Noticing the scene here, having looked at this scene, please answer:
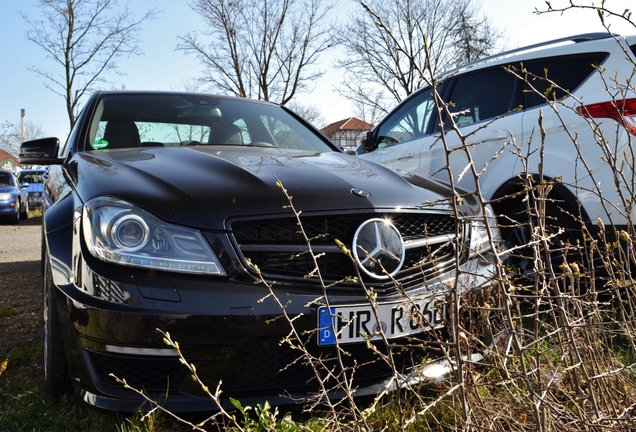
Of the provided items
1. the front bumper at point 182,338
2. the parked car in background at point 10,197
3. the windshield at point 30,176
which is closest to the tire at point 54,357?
the front bumper at point 182,338

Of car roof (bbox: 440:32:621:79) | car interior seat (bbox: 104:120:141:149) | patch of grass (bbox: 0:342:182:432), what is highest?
car roof (bbox: 440:32:621:79)

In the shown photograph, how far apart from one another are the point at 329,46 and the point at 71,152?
21.9 meters

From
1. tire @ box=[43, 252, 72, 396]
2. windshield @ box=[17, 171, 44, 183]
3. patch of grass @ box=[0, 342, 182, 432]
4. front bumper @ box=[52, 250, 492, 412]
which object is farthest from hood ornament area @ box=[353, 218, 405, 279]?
windshield @ box=[17, 171, 44, 183]

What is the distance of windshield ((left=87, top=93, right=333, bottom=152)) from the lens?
3.41m

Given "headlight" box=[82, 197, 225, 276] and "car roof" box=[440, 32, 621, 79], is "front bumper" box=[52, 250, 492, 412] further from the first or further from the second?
"car roof" box=[440, 32, 621, 79]

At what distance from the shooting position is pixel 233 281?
2041 millimetres

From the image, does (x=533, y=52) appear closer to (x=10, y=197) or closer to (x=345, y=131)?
(x=10, y=197)

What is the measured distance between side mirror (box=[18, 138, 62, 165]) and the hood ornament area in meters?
2.27

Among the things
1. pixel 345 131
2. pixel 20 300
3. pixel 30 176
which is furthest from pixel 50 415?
pixel 345 131

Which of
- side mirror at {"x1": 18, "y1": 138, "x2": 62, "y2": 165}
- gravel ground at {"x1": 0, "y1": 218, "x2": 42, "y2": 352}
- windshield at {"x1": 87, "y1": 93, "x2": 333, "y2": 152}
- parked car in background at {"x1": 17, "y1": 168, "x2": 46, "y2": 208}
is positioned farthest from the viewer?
parked car in background at {"x1": 17, "y1": 168, "x2": 46, "y2": 208}

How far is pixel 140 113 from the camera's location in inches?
142

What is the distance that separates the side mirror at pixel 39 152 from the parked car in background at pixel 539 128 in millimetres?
2227

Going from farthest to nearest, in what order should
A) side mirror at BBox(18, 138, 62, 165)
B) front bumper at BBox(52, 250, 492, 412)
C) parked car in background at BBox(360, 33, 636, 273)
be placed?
side mirror at BBox(18, 138, 62, 165) < parked car in background at BBox(360, 33, 636, 273) < front bumper at BBox(52, 250, 492, 412)

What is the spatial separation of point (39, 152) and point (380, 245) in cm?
255
